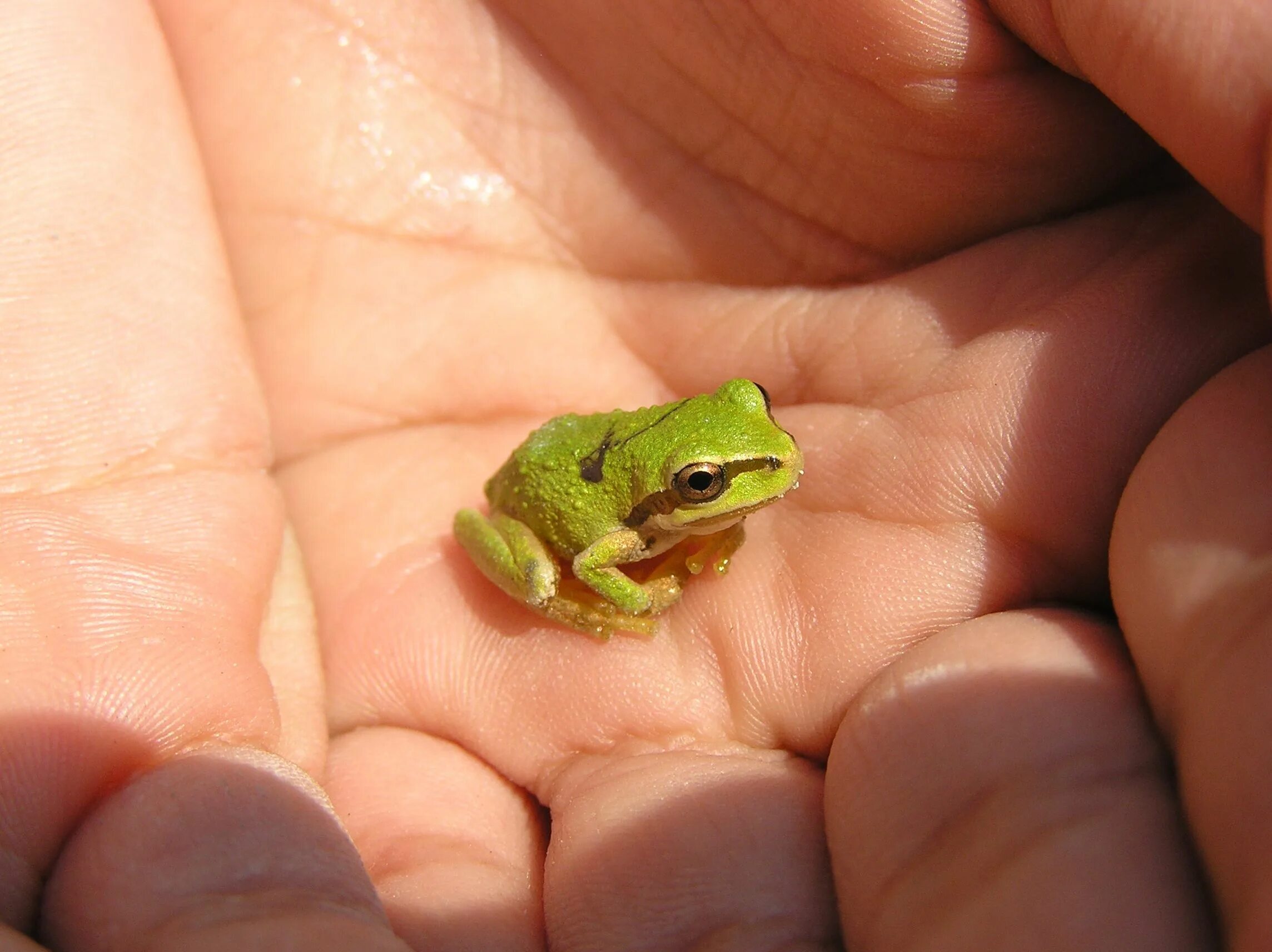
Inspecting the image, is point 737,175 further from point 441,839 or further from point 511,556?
point 441,839

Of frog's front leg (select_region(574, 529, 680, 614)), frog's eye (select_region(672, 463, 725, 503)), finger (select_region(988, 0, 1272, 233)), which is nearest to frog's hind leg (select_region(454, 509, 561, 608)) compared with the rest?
frog's front leg (select_region(574, 529, 680, 614))

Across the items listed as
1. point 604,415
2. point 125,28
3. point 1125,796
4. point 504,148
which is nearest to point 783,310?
point 604,415

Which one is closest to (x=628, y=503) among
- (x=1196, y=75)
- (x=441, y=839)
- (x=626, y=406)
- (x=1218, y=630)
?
(x=626, y=406)

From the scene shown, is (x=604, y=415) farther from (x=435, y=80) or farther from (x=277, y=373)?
(x=435, y=80)

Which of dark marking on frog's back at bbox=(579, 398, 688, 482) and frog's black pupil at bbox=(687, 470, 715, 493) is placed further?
dark marking on frog's back at bbox=(579, 398, 688, 482)

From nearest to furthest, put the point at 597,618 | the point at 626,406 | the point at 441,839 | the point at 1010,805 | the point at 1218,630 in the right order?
the point at 1218,630 < the point at 1010,805 < the point at 441,839 < the point at 597,618 < the point at 626,406

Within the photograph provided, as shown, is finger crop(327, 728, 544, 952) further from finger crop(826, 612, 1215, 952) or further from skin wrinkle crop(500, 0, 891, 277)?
skin wrinkle crop(500, 0, 891, 277)
